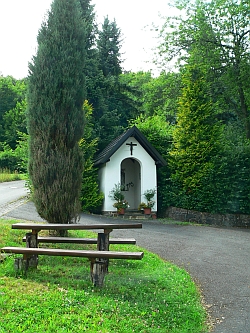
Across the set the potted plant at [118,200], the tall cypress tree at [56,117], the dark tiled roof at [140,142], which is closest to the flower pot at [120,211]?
the potted plant at [118,200]

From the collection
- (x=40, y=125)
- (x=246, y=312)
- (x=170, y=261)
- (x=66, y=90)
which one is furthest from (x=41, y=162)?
(x=246, y=312)

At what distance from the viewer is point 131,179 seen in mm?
20594

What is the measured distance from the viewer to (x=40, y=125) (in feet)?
30.1

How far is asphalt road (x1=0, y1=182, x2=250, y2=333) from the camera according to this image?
522 cm

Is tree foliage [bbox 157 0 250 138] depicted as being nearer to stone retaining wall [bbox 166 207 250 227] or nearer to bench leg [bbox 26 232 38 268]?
stone retaining wall [bbox 166 207 250 227]

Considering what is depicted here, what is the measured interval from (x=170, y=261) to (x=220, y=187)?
8.76 metres

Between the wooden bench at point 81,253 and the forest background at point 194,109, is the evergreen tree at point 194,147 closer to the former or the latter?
the forest background at point 194,109

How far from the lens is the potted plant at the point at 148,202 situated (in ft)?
57.5

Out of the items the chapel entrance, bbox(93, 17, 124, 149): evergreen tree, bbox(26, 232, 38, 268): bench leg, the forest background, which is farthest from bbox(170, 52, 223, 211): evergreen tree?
bbox(26, 232, 38, 268): bench leg

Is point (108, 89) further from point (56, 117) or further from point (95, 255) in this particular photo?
point (95, 255)

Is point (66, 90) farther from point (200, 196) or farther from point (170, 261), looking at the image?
point (200, 196)

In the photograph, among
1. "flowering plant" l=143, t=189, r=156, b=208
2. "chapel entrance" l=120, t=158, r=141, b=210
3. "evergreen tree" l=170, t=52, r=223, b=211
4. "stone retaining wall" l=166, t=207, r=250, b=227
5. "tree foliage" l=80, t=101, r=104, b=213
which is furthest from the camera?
"chapel entrance" l=120, t=158, r=141, b=210

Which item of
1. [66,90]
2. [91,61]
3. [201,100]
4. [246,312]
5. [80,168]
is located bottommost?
[246,312]

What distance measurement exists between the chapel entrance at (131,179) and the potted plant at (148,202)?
2.20 meters
